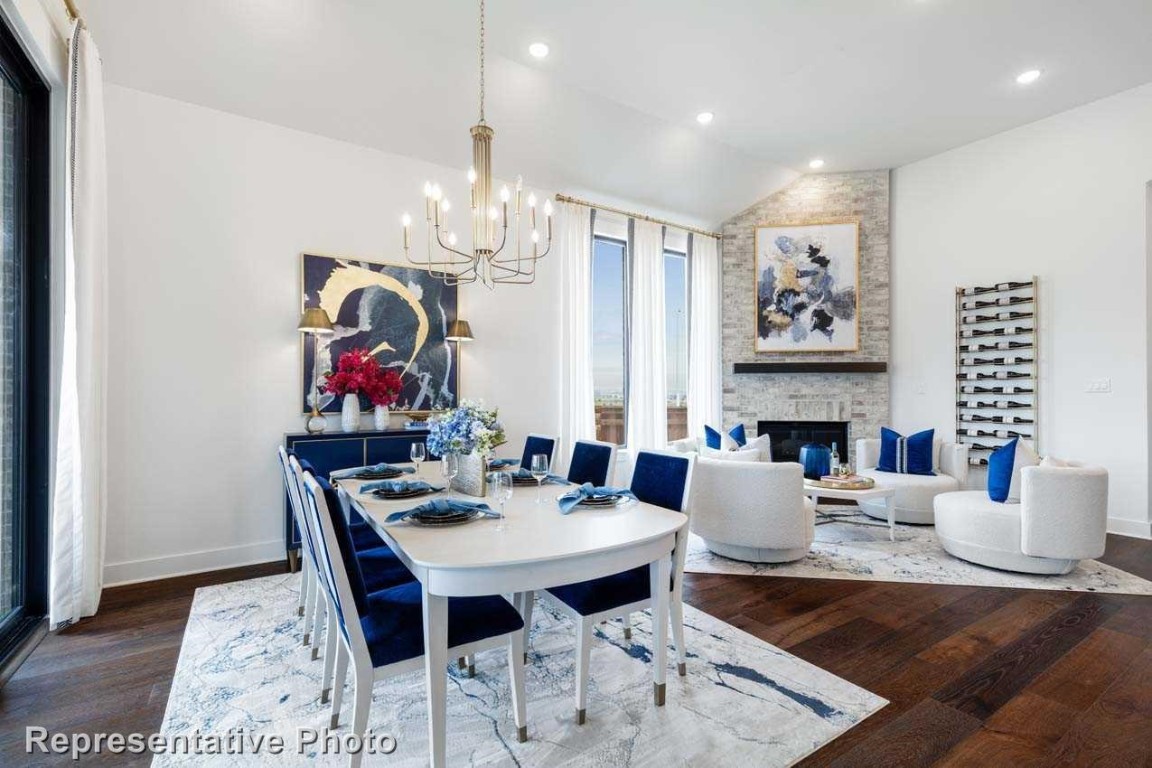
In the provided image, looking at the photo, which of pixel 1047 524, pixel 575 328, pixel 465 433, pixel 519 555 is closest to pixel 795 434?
pixel 575 328

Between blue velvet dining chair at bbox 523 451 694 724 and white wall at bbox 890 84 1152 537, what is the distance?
Answer: 186 inches

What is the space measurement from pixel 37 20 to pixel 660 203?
492 cm

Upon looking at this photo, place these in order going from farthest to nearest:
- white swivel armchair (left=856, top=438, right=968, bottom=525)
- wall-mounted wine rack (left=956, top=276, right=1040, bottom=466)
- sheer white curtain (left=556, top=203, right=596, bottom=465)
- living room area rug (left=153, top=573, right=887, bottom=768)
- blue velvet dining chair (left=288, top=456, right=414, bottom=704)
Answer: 1. sheer white curtain (left=556, top=203, right=596, bottom=465)
2. wall-mounted wine rack (left=956, top=276, right=1040, bottom=466)
3. white swivel armchair (left=856, top=438, right=968, bottom=525)
4. blue velvet dining chair (left=288, top=456, right=414, bottom=704)
5. living room area rug (left=153, top=573, right=887, bottom=768)

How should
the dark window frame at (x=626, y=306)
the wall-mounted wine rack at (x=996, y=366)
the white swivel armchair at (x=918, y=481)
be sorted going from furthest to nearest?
the dark window frame at (x=626, y=306), the wall-mounted wine rack at (x=996, y=366), the white swivel armchair at (x=918, y=481)

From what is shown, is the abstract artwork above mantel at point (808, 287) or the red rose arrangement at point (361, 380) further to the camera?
the abstract artwork above mantel at point (808, 287)

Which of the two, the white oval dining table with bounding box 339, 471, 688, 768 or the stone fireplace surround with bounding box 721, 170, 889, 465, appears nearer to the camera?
the white oval dining table with bounding box 339, 471, 688, 768

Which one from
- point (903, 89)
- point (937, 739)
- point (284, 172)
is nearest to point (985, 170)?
point (903, 89)

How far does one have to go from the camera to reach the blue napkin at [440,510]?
82.7 inches

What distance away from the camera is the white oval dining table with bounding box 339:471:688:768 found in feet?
5.38

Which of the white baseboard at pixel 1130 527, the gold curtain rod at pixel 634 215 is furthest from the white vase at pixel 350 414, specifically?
the white baseboard at pixel 1130 527

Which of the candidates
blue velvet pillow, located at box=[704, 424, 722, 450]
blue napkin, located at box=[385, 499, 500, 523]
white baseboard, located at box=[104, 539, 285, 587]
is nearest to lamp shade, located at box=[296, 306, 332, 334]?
white baseboard, located at box=[104, 539, 285, 587]

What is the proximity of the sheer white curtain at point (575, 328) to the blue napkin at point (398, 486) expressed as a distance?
9.21ft

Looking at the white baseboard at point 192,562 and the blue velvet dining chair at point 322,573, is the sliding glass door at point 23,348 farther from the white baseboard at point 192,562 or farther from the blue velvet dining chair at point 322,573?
the blue velvet dining chair at point 322,573

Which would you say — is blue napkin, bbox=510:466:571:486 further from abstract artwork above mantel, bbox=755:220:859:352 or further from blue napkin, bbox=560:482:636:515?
abstract artwork above mantel, bbox=755:220:859:352
